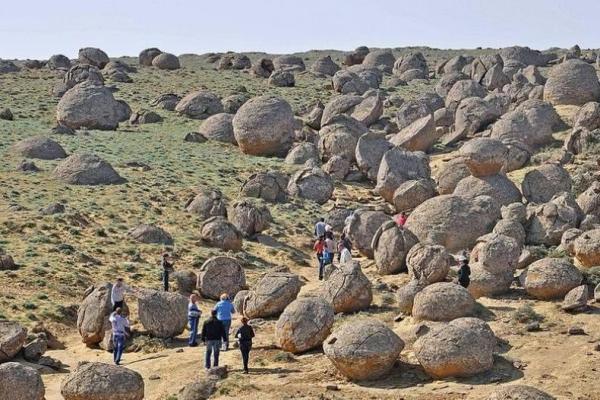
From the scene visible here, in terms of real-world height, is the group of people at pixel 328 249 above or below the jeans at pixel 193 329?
above

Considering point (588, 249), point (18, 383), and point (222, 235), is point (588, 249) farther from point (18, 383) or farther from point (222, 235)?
point (18, 383)

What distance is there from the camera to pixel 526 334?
21.9m

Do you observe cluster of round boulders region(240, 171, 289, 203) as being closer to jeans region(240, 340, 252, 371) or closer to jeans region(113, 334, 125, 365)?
jeans region(113, 334, 125, 365)

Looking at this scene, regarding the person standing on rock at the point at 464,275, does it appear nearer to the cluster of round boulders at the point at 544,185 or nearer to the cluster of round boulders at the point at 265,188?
the cluster of round boulders at the point at 544,185

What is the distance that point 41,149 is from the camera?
1780 inches

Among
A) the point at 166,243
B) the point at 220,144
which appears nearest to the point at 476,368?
the point at 166,243

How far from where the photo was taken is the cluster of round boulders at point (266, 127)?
158 ft

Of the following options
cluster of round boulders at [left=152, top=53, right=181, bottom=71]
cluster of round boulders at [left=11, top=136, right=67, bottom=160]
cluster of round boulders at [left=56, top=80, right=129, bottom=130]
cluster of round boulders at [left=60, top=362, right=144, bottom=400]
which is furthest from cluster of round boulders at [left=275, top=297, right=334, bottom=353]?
cluster of round boulders at [left=152, top=53, right=181, bottom=71]

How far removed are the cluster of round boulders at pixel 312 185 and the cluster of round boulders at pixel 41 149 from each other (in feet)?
38.5

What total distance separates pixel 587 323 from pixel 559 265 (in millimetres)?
2475

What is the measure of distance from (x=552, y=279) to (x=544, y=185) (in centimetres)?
1310

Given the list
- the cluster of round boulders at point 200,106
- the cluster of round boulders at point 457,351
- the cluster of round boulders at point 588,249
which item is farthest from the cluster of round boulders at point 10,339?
the cluster of round boulders at point 200,106

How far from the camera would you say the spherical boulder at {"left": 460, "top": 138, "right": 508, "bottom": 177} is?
35.7 meters

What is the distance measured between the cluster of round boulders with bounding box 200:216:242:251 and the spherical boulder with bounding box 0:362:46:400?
50.4ft
